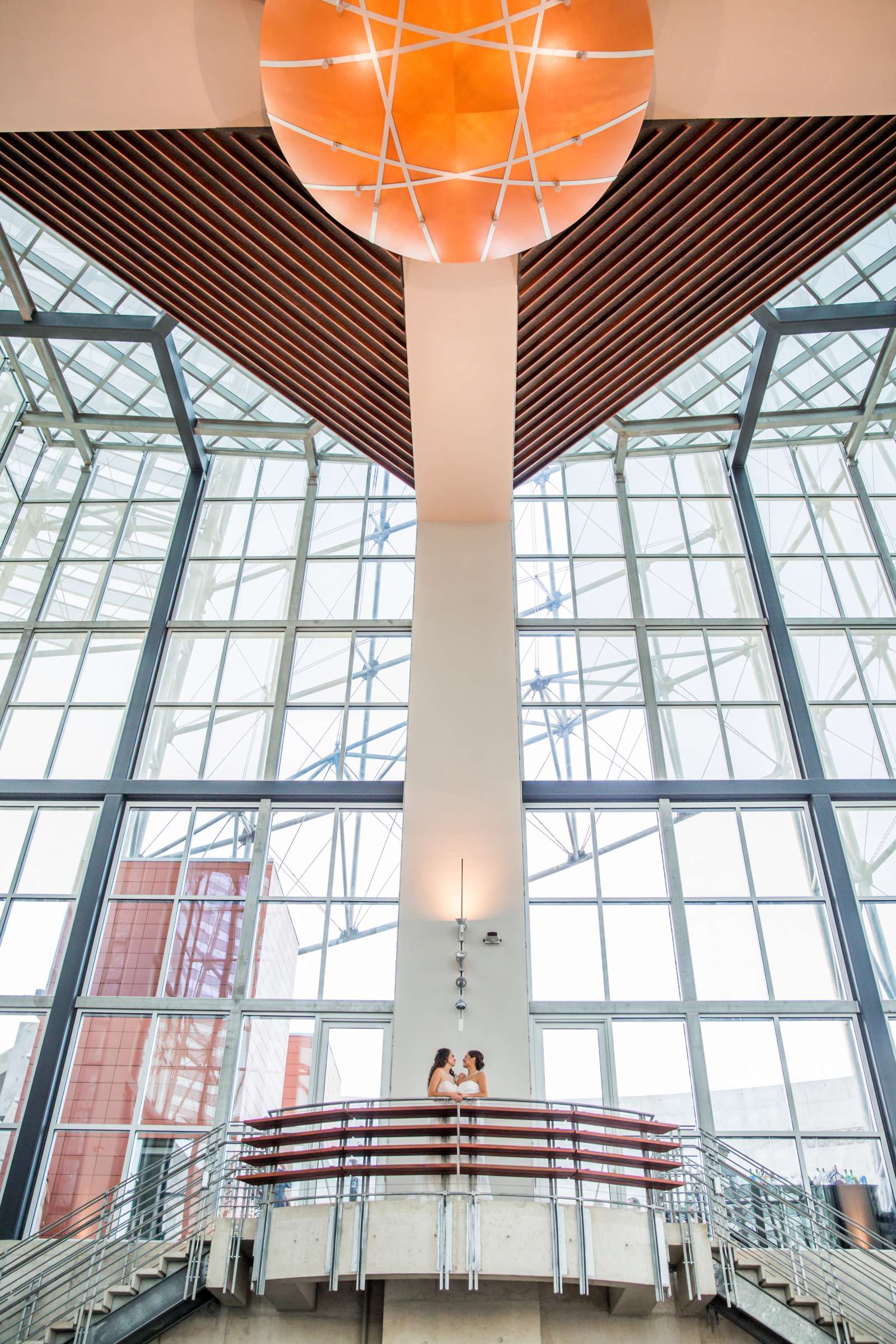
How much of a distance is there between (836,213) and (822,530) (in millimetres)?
8593

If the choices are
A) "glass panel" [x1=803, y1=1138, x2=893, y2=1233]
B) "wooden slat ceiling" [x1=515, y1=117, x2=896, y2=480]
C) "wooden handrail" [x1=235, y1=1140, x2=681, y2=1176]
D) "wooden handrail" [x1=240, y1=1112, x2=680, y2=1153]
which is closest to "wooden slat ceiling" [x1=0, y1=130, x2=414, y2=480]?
"wooden slat ceiling" [x1=515, y1=117, x2=896, y2=480]

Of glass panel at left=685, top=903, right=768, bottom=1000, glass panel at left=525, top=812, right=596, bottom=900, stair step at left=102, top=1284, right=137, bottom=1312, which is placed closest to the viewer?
stair step at left=102, top=1284, right=137, bottom=1312

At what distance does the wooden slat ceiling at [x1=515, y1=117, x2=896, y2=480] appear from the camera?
12984 mm

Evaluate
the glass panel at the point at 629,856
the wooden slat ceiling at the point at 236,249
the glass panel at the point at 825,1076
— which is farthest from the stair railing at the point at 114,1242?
the wooden slat ceiling at the point at 236,249

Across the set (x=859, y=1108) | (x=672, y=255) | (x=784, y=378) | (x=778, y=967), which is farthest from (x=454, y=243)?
(x=784, y=378)

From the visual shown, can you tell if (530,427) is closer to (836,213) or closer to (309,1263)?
(836,213)

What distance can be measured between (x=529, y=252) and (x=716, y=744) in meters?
9.50

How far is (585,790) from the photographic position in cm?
1791

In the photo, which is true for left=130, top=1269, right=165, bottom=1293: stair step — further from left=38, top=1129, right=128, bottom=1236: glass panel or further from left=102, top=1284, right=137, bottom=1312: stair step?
left=38, top=1129, right=128, bottom=1236: glass panel

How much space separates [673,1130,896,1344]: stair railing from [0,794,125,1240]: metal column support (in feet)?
30.5

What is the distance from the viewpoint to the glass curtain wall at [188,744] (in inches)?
623

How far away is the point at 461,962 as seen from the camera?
14648 mm

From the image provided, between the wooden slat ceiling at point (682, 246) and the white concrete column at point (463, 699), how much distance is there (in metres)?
0.86

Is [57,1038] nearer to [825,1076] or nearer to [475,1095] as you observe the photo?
[475,1095]
